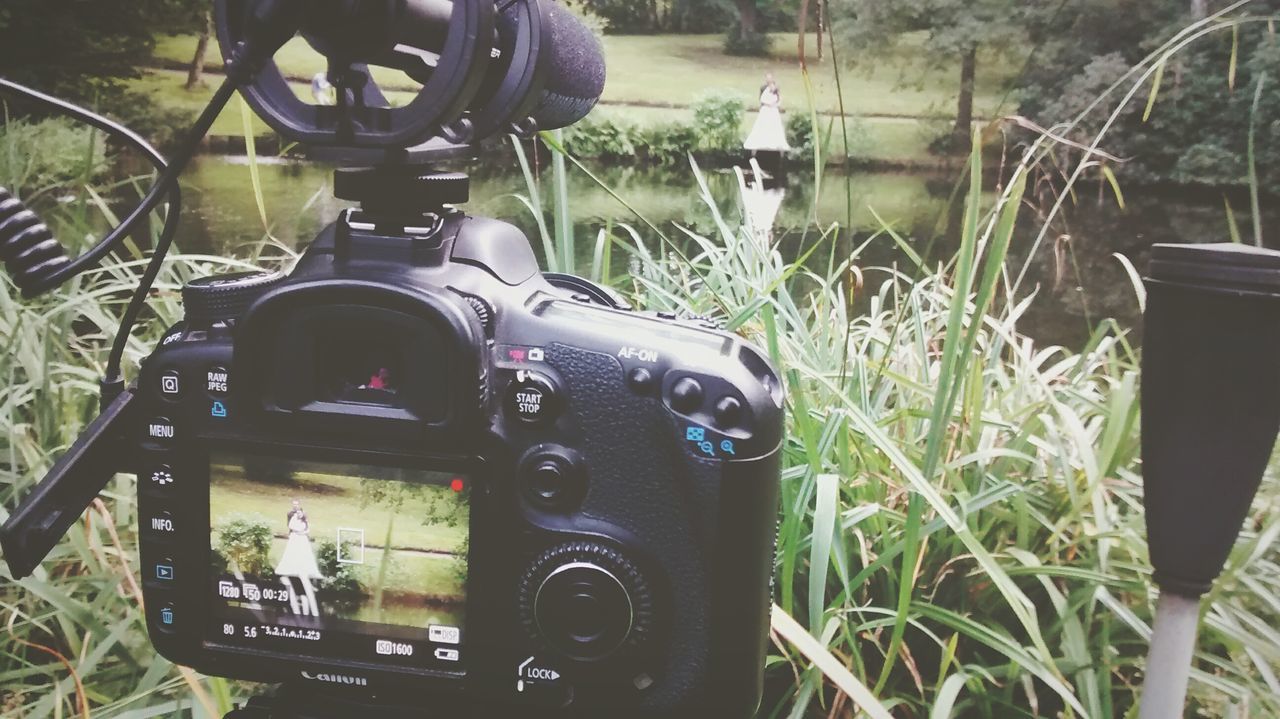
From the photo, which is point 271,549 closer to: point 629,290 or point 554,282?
point 554,282

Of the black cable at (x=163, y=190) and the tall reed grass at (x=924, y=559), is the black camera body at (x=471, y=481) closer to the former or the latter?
the black cable at (x=163, y=190)

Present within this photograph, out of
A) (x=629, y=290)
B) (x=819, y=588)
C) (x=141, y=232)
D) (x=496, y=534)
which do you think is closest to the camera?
(x=496, y=534)

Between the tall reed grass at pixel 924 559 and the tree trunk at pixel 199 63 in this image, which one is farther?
the tree trunk at pixel 199 63

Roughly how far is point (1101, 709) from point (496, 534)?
0.44 metres

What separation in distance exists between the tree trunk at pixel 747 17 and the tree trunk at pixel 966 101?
0.33 metres

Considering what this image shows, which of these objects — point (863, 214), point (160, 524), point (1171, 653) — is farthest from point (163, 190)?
point (863, 214)

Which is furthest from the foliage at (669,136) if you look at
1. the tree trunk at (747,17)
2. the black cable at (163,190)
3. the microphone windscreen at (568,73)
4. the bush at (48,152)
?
the black cable at (163,190)

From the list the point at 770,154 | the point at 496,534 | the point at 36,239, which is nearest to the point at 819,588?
the point at 496,534

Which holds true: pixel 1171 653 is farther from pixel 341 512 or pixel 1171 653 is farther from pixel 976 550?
pixel 341 512

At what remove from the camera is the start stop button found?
38 centimetres

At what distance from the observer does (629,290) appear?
3.80 feet

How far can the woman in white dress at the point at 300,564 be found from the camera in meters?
0.39

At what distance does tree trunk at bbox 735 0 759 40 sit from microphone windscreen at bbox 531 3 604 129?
0.97 metres

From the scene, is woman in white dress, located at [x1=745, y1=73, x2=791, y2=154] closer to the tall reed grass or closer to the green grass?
the tall reed grass
